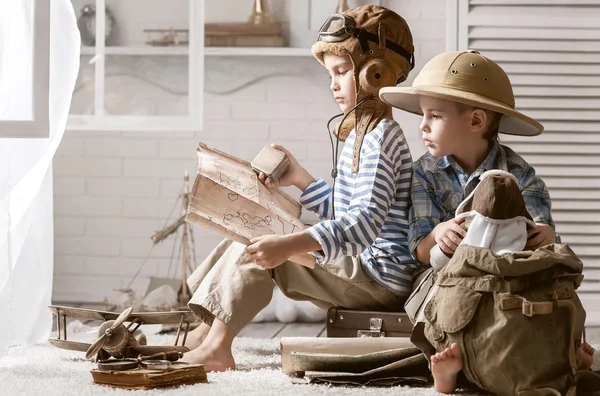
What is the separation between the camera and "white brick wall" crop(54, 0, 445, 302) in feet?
10.6

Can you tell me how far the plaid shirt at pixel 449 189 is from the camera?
74.7 inches

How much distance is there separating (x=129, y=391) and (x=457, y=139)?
0.80 meters

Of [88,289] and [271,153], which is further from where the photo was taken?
[88,289]

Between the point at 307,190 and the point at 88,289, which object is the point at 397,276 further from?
the point at 88,289

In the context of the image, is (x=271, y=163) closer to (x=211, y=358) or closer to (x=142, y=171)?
(x=211, y=358)

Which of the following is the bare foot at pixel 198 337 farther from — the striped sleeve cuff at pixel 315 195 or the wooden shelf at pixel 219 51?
the wooden shelf at pixel 219 51

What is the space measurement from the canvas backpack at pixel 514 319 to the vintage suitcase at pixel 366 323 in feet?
0.90

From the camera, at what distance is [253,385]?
1721 mm

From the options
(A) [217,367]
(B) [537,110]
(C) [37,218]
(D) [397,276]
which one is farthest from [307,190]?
(B) [537,110]

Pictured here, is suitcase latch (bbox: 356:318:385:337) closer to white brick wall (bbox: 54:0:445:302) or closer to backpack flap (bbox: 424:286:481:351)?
backpack flap (bbox: 424:286:481:351)

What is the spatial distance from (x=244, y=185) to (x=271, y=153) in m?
0.14

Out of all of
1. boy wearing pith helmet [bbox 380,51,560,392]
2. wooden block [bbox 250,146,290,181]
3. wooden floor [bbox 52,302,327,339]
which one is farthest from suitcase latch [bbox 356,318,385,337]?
wooden floor [bbox 52,302,327,339]

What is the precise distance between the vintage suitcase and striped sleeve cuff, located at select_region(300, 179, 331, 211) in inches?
9.4

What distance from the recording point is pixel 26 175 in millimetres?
2254
